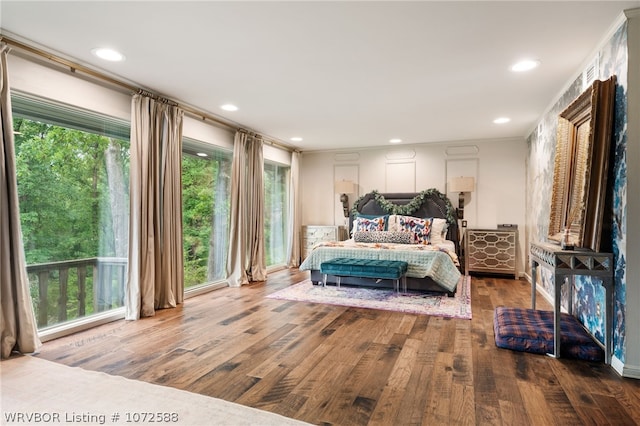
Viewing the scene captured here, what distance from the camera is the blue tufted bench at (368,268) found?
4410mm

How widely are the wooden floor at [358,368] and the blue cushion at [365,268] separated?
0.67 metres

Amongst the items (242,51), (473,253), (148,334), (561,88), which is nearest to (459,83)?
(561,88)

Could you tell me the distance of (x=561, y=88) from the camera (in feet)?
12.3

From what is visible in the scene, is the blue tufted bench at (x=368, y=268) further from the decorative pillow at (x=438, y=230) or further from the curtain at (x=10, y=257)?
the curtain at (x=10, y=257)

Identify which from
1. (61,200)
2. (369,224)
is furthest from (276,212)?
(61,200)

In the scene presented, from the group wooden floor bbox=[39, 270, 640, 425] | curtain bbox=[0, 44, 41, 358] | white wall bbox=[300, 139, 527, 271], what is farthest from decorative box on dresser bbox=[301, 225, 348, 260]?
curtain bbox=[0, 44, 41, 358]

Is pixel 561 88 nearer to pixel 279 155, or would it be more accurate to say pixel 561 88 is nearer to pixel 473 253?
pixel 473 253

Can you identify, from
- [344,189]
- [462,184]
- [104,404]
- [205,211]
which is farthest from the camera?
[344,189]

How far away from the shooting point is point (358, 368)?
8.14ft

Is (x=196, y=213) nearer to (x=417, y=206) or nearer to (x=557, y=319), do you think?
(x=417, y=206)

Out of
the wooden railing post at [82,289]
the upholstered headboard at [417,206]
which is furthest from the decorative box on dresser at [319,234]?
the wooden railing post at [82,289]

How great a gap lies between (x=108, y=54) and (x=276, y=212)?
421 centimetres

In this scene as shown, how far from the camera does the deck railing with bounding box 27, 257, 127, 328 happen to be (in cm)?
302

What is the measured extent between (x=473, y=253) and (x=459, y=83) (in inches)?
133
